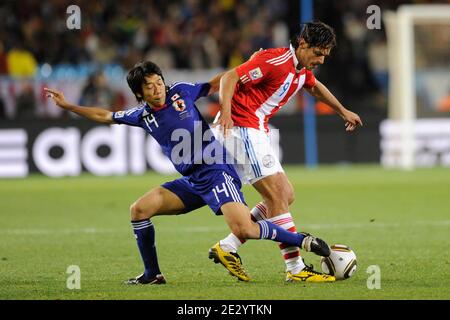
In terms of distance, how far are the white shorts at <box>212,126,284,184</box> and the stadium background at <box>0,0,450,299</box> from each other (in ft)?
2.79

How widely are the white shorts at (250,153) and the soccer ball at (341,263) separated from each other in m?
0.81

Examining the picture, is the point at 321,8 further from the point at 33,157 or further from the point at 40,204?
the point at 40,204

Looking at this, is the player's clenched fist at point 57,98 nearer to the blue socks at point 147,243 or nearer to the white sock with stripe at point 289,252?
the blue socks at point 147,243

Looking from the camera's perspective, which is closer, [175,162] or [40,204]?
[175,162]

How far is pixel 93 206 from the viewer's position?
14.8m

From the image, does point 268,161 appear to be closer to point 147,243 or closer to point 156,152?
point 147,243

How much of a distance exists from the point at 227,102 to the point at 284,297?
1.70 metres

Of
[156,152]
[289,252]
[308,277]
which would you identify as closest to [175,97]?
[289,252]

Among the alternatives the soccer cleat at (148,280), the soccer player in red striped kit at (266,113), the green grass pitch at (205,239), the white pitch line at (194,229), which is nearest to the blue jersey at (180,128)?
the soccer player in red striped kit at (266,113)

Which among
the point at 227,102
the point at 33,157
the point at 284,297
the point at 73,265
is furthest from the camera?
the point at 33,157

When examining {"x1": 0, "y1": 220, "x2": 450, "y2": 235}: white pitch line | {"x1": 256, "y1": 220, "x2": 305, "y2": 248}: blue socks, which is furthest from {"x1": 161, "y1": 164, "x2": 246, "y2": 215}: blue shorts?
{"x1": 0, "y1": 220, "x2": 450, "y2": 235}: white pitch line

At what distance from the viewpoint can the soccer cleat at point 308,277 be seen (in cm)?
800

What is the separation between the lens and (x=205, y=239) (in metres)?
11.1

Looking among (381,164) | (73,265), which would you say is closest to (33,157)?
(381,164)
